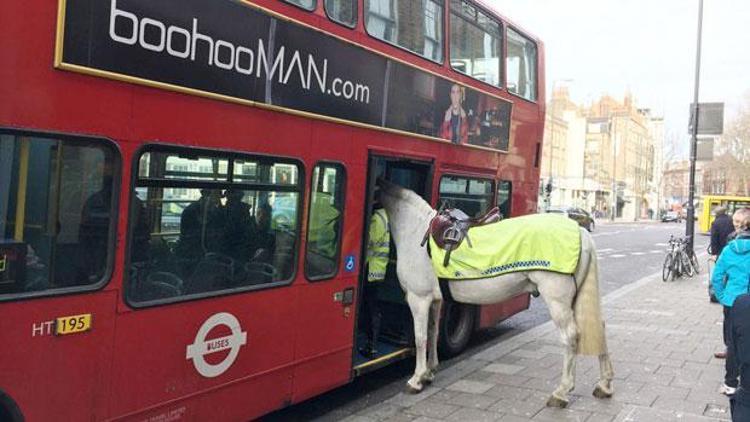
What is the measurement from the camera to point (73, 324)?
3424 millimetres

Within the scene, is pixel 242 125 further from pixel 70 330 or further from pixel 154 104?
pixel 70 330

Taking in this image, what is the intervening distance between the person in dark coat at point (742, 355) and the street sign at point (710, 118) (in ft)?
47.5

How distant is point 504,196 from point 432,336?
2.68 m

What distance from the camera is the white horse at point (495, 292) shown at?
6059mm

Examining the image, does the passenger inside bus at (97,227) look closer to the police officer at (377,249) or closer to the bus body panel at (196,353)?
the bus body panel at (196,353)

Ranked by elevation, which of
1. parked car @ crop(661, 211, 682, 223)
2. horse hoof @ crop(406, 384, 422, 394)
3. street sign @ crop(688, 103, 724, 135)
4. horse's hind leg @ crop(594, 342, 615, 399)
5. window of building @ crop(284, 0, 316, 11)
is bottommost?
horse hoof @ crop(406, 384, 422, 394)

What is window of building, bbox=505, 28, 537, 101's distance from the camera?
8422mm

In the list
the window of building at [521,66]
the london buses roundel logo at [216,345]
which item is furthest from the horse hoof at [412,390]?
the window of building at [521,66]

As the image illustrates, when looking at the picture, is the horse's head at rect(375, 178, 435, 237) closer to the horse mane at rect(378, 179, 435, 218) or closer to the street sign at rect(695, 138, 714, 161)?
the horse mane at rect(378, 179, 435, 218)

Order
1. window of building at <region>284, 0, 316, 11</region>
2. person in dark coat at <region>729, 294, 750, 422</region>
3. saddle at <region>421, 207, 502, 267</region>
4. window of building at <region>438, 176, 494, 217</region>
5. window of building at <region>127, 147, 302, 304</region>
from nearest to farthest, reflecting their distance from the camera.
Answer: person in dark coat at <region>729, 294, 750, 422</region> → window of building at <region>127, 147, 302, 304</region> → window of building at <region>284, 0, 316, 11</region> → saddle at <region>421, 207, 502, 267</region> → window of building at <region>438, 176, 494, 217</region>

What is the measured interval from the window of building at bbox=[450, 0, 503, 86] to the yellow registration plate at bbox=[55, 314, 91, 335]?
4632mm

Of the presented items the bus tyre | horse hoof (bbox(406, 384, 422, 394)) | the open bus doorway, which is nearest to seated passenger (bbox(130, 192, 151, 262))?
the open bus doorway

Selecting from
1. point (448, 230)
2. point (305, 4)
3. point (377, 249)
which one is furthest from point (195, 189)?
point (448, 230)

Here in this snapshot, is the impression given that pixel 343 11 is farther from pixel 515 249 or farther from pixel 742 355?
pixel 742 355
